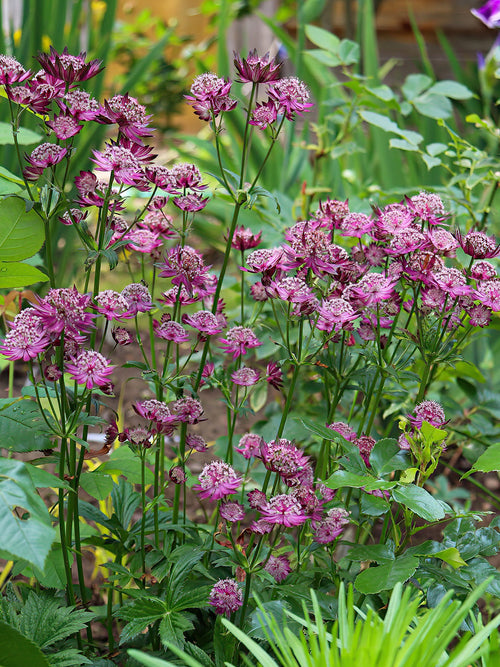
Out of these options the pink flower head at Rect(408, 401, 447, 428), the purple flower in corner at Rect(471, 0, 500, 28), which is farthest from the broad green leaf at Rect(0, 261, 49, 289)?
the purple flower in corner at Rect(471, 0, 500, 28)

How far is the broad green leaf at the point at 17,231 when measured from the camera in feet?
2.49

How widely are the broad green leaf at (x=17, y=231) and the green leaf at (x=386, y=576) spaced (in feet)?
1.64

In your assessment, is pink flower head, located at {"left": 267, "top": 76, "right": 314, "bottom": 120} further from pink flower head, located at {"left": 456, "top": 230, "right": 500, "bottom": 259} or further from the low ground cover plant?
pink flower head, located at {"left": 456, "top": 230, "right": 500, "bottom": 259}

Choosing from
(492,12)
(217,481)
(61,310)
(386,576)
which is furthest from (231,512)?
(492,12)

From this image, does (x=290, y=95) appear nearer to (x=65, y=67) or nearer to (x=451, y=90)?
(x=65, y=67)

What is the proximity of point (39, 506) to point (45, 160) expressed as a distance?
33 cm

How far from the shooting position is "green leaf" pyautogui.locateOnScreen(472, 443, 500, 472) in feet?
2.27

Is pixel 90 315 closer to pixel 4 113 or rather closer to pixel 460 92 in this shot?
pixel 460 92

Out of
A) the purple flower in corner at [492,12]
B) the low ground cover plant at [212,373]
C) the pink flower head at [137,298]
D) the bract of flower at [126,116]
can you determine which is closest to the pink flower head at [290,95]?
the low ground cover plant at [212,373]

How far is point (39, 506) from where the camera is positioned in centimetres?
58

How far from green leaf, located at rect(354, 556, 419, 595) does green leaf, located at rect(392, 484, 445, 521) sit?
7cm

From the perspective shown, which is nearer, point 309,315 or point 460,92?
point 309,315

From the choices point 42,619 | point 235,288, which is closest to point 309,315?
point 42,619

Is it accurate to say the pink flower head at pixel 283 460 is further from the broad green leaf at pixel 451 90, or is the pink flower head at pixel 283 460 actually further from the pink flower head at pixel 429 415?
the broad green leaf at pixel 451 90
